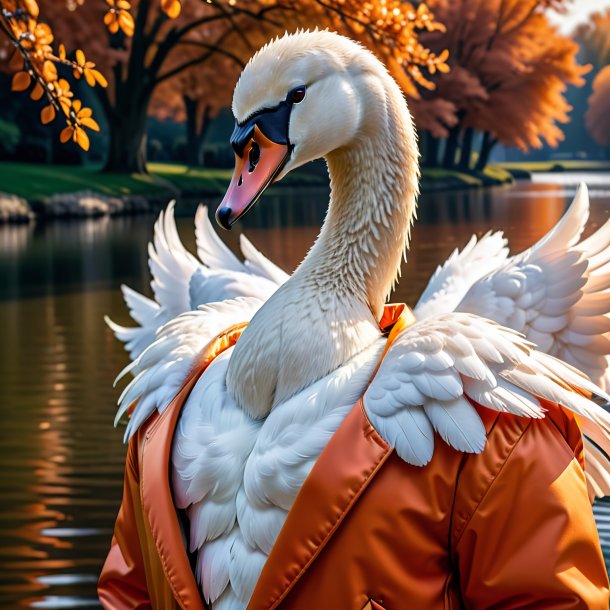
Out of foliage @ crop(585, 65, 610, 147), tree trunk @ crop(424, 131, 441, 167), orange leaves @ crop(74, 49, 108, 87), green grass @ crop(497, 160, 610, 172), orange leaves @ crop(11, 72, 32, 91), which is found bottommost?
green grass @ crop(497, 160, 610, 172)

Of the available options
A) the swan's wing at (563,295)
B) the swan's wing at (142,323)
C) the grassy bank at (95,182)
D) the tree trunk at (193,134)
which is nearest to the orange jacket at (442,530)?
the swan's wing at (563,295)

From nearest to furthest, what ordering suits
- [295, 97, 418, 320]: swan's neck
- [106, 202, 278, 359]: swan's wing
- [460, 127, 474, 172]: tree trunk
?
[295, 97, 418, 320]: swan's neck
[106, 202, 278, 359]: swan's wing
[460, 127, 474, 172]: tree trunk

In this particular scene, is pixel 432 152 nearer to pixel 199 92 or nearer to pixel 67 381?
pixel 199 92

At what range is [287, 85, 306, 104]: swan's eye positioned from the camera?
2.11 metres

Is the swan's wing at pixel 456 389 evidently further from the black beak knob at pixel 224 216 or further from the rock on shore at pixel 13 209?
the rock on shore at pixel 13 209

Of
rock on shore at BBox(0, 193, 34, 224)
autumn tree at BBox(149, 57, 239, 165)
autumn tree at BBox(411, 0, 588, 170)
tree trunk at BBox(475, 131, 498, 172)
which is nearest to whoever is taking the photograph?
rock on shore at BBox(0, 193, 34, 224)

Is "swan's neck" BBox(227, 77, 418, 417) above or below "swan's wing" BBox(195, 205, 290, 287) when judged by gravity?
above

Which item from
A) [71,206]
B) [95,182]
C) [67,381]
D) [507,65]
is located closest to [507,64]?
[507,65]

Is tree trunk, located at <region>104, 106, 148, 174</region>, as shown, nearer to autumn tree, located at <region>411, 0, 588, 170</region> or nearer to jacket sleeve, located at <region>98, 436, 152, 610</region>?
autumn tree, located at <region>411, 0, 588, 170</region>

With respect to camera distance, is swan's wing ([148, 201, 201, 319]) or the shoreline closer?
swan's wing ([148, 201, 201, 319])

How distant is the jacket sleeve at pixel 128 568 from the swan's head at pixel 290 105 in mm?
602

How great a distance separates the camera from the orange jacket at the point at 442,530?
1787 mm

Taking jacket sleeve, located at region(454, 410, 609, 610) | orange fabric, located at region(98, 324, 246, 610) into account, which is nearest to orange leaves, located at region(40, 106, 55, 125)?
orange fabric, located at region(98, 324, 246, 610)

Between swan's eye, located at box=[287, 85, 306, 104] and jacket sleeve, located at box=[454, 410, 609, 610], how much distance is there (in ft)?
2.48
